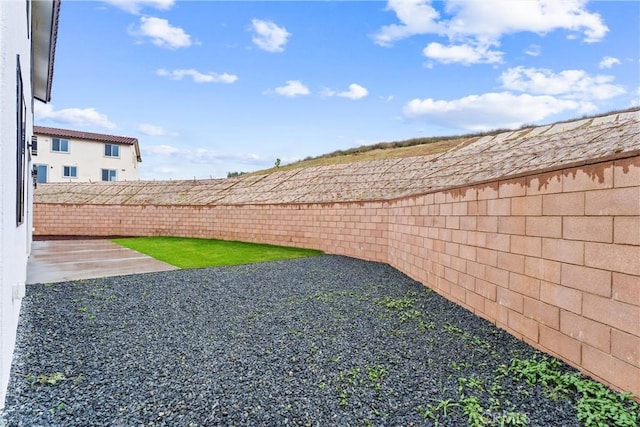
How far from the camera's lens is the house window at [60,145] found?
85.9 ft

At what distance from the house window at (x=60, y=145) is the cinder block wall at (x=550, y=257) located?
2781 cm

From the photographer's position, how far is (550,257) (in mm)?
3270

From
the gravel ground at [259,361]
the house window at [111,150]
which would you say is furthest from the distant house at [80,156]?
the gravel ground at [259,361]

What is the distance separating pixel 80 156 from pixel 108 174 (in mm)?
2147

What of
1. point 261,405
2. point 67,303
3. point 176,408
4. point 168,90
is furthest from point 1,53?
point 168,90

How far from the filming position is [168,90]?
56.4 feet

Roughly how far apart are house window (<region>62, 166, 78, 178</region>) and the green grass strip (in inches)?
717

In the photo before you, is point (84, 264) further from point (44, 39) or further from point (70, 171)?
point (70, 171)

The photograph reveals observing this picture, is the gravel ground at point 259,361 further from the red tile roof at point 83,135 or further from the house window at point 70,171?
the red tile roof at point 83,135

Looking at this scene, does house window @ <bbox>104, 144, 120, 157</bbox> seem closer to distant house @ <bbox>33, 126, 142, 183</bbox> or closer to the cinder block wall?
distant house @ <bbox>33, 126, 142, 183</bbox>

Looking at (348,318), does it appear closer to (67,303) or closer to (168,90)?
(67,303)

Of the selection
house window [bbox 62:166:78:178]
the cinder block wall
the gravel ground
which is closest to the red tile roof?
house window [bbox 62:166:78:178]

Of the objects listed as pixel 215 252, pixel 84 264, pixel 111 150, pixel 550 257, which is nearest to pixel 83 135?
pixel 111 150

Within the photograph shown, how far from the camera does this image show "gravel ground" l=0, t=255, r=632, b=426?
2.43 meters
